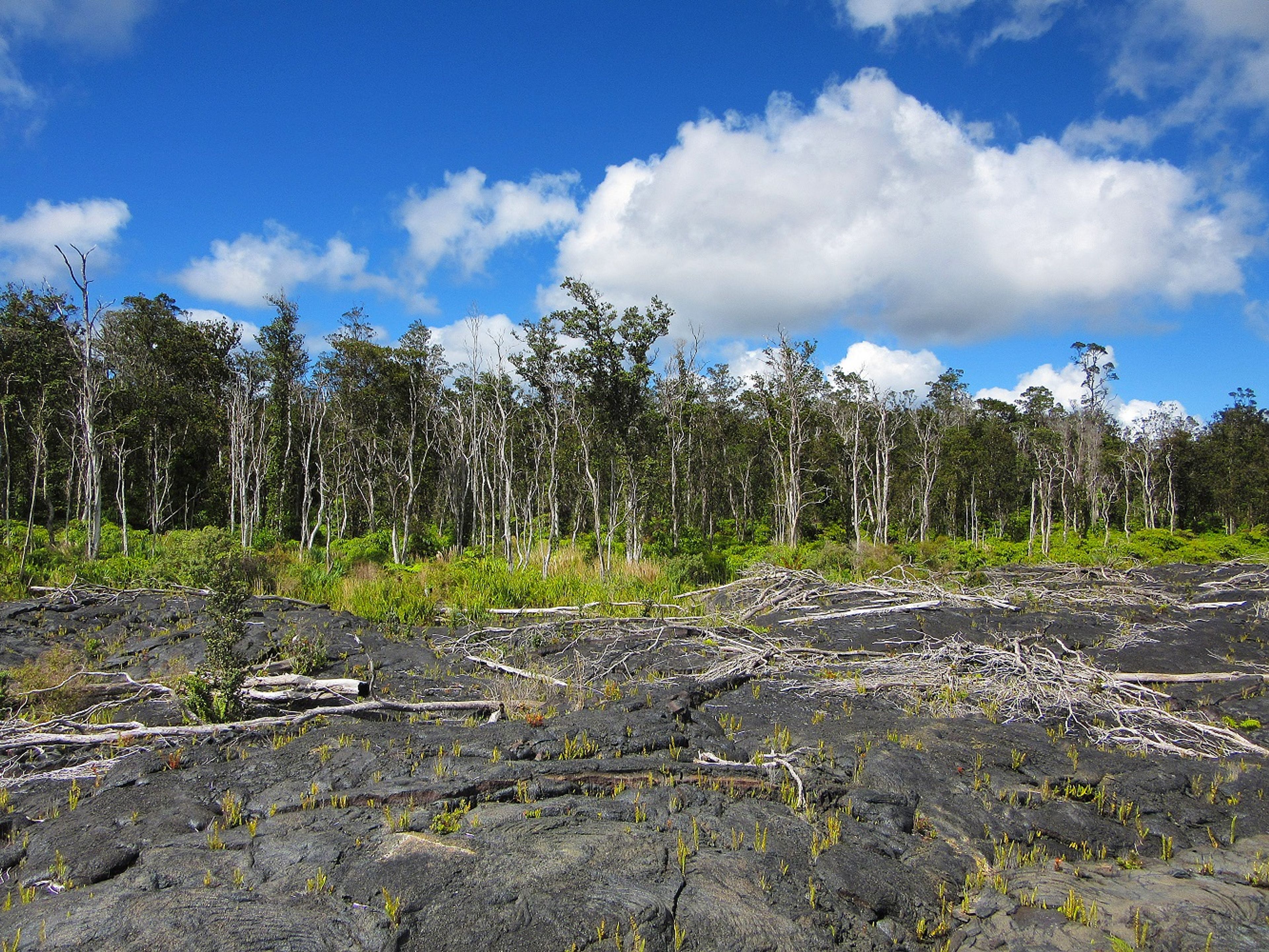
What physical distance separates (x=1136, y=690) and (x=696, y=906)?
21.6 feet

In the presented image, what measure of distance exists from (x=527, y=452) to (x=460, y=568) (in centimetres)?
1254

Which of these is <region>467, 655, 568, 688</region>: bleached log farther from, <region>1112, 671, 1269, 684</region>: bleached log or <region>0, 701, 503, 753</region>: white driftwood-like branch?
<region>1112, 671, 1269, 684</region>: bleached log

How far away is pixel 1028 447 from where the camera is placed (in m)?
40.8

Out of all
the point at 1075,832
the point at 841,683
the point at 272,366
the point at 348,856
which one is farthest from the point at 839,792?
the point at 272,366

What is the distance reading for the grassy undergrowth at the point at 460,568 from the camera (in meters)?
13.0

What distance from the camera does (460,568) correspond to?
16422mm

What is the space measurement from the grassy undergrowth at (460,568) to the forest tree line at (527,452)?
1058 mm

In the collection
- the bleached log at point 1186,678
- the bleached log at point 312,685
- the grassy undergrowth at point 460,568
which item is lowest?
the bleached log at point 1186,678

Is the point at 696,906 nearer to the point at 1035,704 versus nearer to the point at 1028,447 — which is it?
the point at 1035,704

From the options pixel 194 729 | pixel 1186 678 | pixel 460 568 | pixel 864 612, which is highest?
pixel 460 568

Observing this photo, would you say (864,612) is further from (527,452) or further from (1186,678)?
(527,452)

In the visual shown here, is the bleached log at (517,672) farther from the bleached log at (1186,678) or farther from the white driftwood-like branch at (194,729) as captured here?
the bleached log at (1186,678)

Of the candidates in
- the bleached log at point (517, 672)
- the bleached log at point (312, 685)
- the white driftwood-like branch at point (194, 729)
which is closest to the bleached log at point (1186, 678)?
the bleached log at point (517, 672)

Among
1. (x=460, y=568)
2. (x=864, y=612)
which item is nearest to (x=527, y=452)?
(x=460, y=568)
